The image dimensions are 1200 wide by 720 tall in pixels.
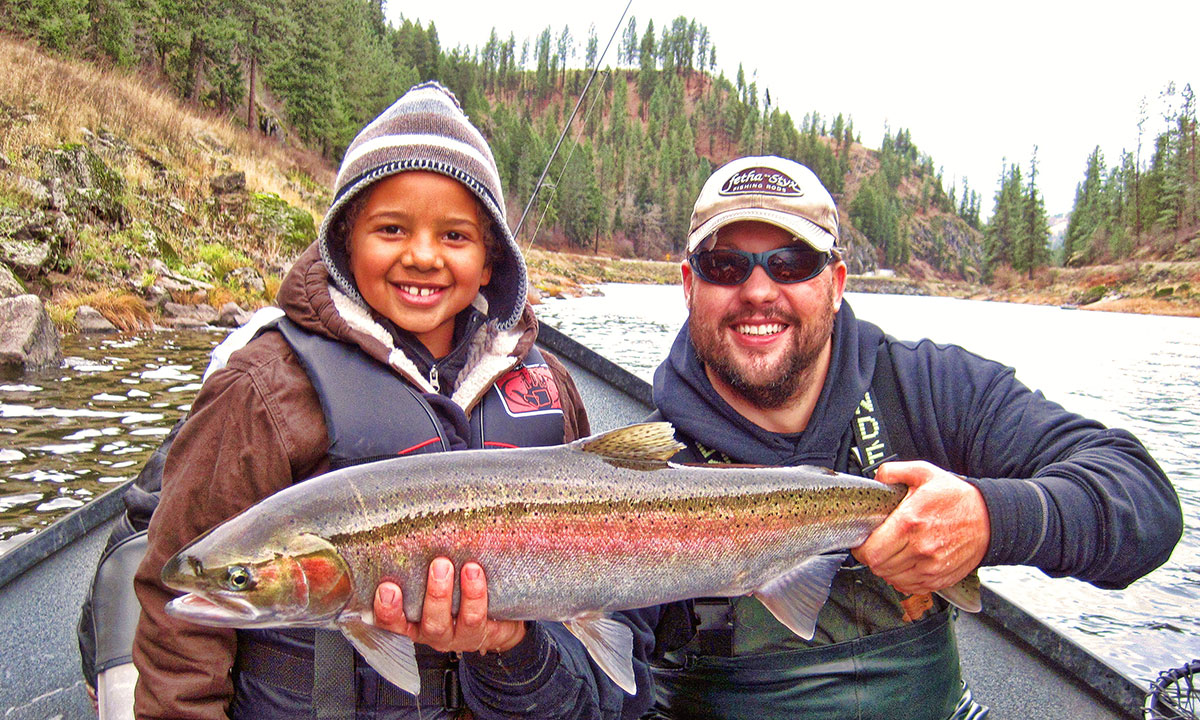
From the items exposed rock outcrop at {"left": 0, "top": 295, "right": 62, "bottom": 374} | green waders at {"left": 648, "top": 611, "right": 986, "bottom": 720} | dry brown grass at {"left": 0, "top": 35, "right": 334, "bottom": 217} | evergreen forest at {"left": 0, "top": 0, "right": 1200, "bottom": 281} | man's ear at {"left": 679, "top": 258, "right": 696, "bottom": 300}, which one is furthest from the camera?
evergreen forest at {"left": 0, "top": 0, "right": 1200, "bottom": 281}

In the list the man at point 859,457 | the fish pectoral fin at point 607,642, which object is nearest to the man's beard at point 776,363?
the man at point 859,457

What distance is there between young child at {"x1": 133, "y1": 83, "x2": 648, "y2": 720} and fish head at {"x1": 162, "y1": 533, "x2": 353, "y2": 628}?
0.67 feet

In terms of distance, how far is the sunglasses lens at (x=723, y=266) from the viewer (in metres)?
2.94

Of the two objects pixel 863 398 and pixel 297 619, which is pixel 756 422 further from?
pixel 297 619

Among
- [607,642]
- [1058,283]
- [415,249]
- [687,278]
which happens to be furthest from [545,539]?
[1058,283]

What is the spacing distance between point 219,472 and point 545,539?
2.93 ft

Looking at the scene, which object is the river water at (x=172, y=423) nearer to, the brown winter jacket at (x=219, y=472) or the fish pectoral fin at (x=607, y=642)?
the fish pectoral fin at (x=607, y=642)

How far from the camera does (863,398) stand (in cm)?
283

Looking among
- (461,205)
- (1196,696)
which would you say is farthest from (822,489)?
(1196,696)

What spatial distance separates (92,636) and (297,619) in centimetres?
108

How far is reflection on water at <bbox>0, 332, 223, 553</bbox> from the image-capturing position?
5906 millimetres

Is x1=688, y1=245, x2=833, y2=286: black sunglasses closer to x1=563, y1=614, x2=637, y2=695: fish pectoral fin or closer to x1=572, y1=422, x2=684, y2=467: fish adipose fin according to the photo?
x1=572, y1=422, x2=684, y2=467: fish adipose fin

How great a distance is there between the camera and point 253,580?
177 centimetres

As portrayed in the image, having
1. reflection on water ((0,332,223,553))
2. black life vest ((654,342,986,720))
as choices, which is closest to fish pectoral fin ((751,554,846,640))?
black life vest ((654,342,986,720))
